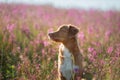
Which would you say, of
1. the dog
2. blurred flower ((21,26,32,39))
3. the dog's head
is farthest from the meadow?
the dog's head

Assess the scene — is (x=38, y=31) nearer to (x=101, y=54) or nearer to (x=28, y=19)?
(x=28, y=19)

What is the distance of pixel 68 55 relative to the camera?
6.53m

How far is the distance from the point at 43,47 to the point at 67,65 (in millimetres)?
2368

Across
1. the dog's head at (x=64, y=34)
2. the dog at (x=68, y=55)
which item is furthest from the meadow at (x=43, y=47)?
the dog's head at (x=64, y=34)

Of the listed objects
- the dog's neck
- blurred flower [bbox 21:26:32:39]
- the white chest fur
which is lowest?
the white chest fur

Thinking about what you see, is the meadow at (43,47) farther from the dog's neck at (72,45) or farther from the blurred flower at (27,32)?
the dog's neck at (72,45)

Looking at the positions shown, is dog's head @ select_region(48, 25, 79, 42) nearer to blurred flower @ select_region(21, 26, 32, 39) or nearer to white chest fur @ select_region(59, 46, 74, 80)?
white chest fur @ select_region(59, 46, 74, 80)

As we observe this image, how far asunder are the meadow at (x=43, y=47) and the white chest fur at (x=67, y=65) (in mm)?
177

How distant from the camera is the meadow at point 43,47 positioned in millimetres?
6523

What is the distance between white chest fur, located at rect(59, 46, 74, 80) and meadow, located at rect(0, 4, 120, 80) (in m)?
0.18

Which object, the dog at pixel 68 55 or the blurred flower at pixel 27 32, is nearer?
the dog at pixel 68 55

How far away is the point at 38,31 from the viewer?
10.1 m

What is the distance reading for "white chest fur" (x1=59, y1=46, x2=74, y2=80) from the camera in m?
6.52

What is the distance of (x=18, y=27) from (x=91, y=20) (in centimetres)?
389
